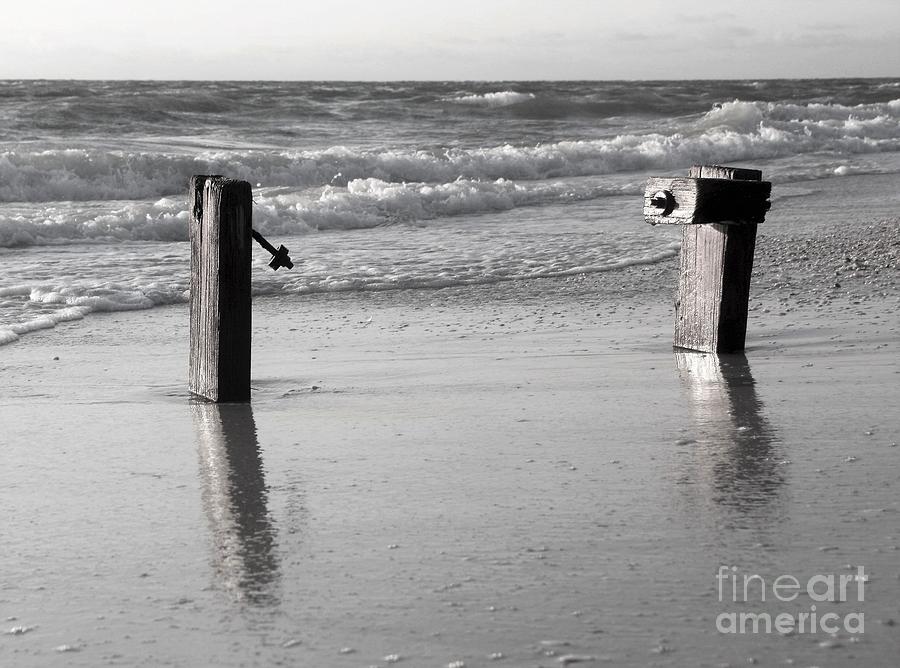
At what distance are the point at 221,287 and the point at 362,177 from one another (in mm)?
13049

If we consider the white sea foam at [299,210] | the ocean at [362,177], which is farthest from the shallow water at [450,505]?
the white sea foam at [299,210]

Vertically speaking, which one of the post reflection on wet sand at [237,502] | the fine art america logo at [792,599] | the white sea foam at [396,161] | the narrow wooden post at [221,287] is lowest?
the post reflection on wet sand at [237,502]

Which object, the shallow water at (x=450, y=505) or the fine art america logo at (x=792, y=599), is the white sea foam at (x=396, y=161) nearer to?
the shallow water at (x=450, y=505)

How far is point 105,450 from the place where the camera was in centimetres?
397

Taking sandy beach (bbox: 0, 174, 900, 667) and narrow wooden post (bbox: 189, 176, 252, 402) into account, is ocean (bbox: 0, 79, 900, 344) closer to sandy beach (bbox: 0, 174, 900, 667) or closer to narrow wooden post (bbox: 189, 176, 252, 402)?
narrow wooden post (bbox: 189, 176, 252, 402)

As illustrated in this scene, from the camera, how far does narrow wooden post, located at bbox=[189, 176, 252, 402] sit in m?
4.55

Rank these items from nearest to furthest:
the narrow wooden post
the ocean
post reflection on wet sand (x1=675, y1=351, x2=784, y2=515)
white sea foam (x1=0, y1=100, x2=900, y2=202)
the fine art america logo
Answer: the fine art america logo, post reflection on wet sand (x1=675, y1=351, x2=784, y2=515), the narrow wooden post, the ocean, white sea foam (x1=0, y1=100, x2=900, y2=202)

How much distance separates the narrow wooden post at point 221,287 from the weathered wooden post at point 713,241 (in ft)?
6.44

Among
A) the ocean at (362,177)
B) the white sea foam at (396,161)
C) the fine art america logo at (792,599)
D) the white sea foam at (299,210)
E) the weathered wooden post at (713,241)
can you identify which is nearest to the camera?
the fine art america logo at (792,599)

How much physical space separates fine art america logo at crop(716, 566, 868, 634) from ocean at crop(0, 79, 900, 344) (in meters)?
4.61

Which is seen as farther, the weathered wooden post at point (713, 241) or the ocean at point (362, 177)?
the ocean at point (362, 177)

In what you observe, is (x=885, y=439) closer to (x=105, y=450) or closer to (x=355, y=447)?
(x=355, y=447)

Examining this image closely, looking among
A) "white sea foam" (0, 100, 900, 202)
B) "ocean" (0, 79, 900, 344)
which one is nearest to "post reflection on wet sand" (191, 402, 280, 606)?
"ocean" (0, 79, 900, 344)

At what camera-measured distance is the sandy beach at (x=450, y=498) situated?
8.07 feet
